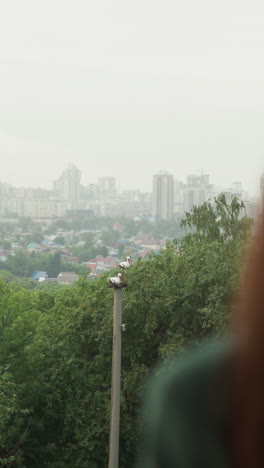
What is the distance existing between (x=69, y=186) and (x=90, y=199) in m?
6.58

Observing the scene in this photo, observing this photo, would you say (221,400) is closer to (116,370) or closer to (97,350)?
(116,370)

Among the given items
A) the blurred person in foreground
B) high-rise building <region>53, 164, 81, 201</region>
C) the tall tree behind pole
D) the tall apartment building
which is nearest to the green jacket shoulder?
the blurred person in foreground

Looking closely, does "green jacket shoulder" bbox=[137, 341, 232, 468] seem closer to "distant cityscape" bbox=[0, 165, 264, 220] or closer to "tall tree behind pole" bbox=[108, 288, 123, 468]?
"tall tree behind pole" bbox=[108, 288, 123, 468]

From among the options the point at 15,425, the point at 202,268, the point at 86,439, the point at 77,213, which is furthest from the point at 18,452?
the point at 77,213

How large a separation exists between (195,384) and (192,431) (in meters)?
0.05

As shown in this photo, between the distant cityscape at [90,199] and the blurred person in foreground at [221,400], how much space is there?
137m

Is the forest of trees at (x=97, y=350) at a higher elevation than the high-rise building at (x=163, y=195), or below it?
below

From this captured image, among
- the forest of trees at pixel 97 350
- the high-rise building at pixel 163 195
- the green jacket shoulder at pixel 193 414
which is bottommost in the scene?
the forest of trees at pixel 97 350

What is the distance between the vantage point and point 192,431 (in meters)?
0.73

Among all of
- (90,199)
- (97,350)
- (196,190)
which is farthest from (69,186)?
(97,350)

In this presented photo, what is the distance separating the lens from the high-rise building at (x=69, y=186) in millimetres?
178375

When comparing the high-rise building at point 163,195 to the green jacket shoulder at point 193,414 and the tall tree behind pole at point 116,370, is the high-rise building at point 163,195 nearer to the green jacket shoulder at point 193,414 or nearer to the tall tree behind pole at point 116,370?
the tall tree behind pole at point 116,370

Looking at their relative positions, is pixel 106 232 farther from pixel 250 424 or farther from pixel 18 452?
pixel 250 424

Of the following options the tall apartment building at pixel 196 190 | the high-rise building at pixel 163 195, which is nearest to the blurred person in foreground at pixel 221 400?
the tall apartment building at pixel 196 190
